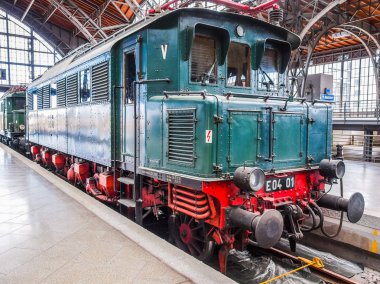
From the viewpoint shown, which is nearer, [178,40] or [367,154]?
[178,40]

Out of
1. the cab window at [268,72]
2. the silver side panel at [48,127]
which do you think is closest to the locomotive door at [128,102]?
the cab window at [268,72]

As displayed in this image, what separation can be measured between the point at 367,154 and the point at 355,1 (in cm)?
1050

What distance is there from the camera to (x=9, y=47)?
42469 mm

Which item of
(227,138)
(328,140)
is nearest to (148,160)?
(227,138)

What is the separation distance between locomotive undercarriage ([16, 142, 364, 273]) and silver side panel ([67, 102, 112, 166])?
0.80 m

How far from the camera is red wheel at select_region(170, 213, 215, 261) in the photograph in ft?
15.6

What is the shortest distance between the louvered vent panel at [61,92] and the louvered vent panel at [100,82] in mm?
2620

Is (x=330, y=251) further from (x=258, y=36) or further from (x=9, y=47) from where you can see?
(x=9, y=47)

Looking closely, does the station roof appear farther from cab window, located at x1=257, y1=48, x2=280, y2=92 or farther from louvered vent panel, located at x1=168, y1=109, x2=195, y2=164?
louvered vent panel, located at x1=168, y1=109, x2=195, y2=164

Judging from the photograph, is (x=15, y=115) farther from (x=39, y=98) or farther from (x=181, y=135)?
(x=181, y=135)

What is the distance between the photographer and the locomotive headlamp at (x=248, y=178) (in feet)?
13.4

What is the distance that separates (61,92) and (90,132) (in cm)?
290

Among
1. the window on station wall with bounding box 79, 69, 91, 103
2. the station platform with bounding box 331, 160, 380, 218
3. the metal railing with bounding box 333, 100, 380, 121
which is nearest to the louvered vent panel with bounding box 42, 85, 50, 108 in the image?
the window on station wall with bounding box 79, 69, 91, 103

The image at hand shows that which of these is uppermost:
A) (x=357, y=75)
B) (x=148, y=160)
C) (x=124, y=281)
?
(x=357, y=75)
